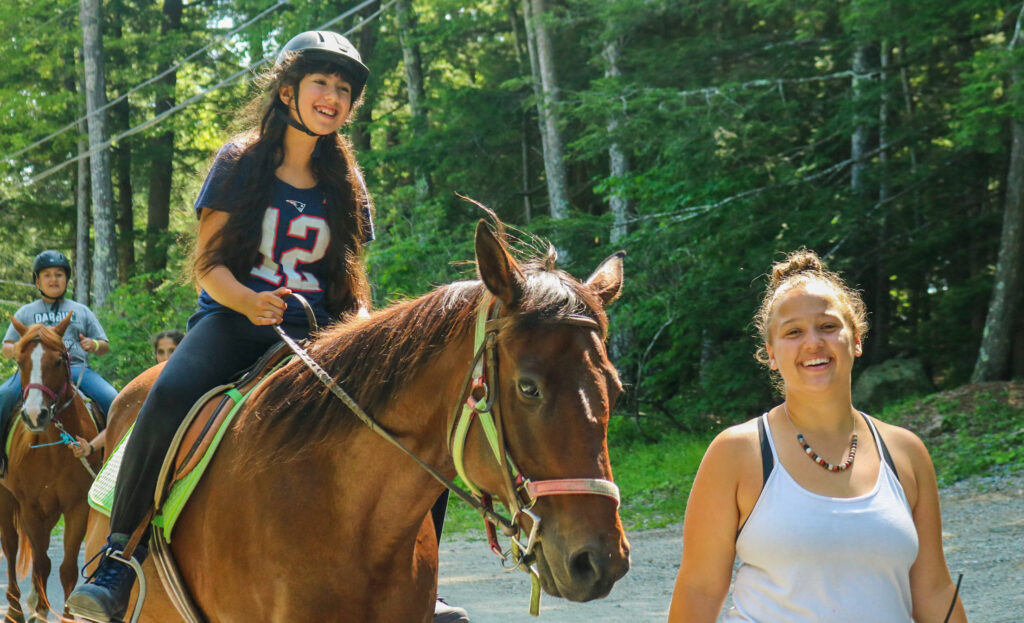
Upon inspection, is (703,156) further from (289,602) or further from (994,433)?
(289,602)

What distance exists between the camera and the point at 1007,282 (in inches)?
544

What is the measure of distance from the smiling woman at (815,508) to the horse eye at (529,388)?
50 centimetres

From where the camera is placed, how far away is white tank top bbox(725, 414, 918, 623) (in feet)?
8.24

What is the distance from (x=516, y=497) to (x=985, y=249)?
15773 millimetres

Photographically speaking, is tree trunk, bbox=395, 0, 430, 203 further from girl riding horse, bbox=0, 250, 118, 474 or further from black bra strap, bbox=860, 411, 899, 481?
black bra strap, bbox=860, 411, 899, 481

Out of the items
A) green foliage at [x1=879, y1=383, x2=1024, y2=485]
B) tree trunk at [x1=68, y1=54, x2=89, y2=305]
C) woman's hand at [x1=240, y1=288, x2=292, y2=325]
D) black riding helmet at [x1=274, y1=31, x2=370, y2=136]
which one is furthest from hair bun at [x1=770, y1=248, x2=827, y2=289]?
tree trunk at [x1=68, y1=54, x2=89, y2=305]

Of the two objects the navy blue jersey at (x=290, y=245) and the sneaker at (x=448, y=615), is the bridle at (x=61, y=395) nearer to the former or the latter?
the navy blue jersey at (x=290, y=245)

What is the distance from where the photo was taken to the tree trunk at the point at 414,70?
835 inches

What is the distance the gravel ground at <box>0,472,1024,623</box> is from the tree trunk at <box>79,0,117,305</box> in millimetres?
12363

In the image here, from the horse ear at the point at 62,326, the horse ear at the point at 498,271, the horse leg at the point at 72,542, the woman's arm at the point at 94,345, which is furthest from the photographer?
the woman's arm at the point at 94,345

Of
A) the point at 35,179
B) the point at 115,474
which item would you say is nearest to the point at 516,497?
the point at 115,474

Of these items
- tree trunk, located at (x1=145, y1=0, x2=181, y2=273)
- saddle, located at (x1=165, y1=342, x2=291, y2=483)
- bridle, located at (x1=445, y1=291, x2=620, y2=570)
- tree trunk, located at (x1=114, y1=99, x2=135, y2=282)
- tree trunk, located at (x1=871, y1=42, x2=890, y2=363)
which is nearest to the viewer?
bridle, located at (x1=445, y1=291, x2=620, y2=570)

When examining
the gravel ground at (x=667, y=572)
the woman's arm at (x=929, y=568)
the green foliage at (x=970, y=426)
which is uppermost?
the woman's arm at (x=929, y=568)

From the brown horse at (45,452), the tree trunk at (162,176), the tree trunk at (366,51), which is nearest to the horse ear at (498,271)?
the brown horse at (45,452)
